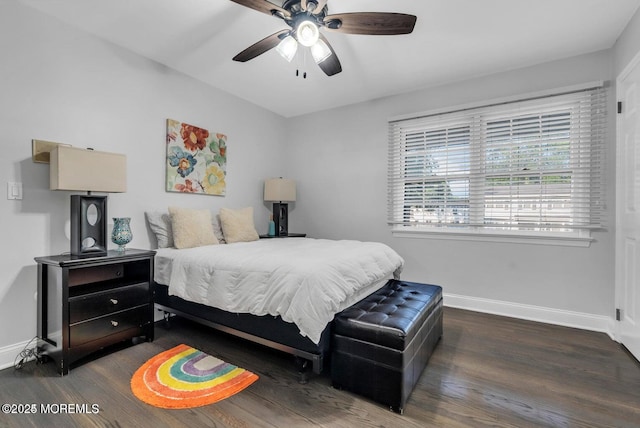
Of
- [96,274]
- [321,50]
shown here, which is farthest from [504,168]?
[96,274]

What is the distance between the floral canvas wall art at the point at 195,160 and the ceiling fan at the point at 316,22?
158cm

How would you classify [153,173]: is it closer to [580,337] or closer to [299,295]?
[299,295]

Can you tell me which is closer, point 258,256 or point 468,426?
point 468,426

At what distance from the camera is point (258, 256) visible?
235 cm

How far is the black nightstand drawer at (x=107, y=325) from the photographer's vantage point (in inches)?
81.7

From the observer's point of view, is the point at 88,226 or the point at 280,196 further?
the point at 280,196

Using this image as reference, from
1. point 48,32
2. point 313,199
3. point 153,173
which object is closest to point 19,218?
point 153,173

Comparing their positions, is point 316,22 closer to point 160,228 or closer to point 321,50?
point 321,50

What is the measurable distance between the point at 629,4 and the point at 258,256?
3.31m

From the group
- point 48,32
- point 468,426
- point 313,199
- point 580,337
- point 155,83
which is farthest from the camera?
point 313,199

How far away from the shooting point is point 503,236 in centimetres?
319

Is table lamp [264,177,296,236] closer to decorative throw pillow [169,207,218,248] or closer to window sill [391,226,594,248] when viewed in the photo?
decorative throw pillow [169,207,218,248]

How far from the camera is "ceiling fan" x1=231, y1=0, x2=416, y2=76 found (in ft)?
6.06

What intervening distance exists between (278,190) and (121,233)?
2.05 meters
